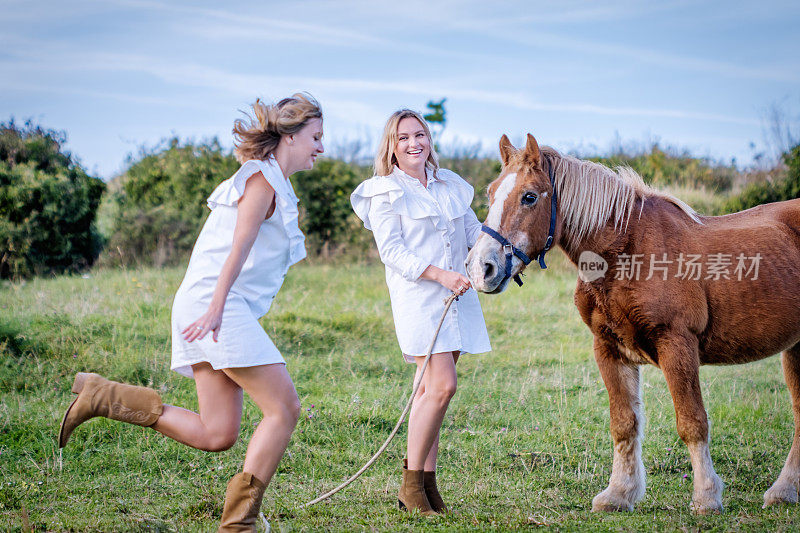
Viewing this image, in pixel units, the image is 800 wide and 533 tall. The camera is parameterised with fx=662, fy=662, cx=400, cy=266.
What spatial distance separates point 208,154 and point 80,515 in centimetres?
1063

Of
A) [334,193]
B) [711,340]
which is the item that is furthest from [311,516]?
[334,193]

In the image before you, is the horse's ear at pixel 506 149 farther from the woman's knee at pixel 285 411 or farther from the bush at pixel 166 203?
the bush at pixel 166 203

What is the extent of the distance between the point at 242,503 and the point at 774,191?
1024 cm

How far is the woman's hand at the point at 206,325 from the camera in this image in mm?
2539

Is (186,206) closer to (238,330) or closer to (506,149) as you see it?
(506,149)

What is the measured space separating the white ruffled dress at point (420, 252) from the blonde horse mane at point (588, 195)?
1.72ft

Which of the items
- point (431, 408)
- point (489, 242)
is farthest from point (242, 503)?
point (489, 242)

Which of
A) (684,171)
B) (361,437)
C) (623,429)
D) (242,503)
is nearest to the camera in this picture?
(242,503)

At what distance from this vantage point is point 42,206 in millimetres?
10820

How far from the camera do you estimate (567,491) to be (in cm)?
392

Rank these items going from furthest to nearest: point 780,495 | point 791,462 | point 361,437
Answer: point 361,437 < point 791,462 < point 780,495

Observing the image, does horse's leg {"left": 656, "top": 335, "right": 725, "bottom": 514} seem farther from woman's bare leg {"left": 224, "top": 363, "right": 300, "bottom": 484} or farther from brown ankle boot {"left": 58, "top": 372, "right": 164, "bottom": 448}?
brown ankle boot {"left": 58, "top": 372, "right": 164, "bottom": 448}

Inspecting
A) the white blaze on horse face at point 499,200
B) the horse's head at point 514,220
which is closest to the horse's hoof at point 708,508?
the horse's head at point 514,220

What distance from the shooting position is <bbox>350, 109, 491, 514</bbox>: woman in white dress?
129 inches
